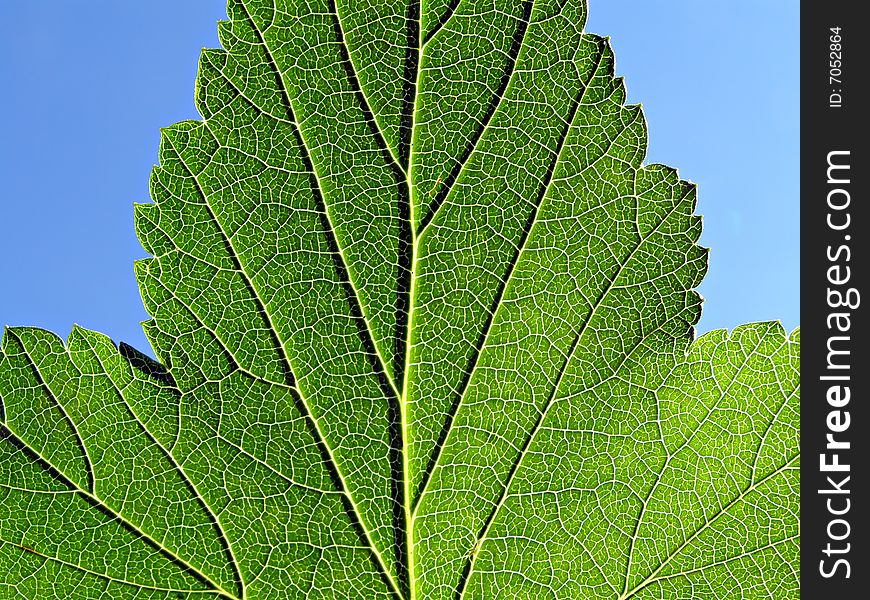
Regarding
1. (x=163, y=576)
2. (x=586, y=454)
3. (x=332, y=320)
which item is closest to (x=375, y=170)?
(x=332, y=320)

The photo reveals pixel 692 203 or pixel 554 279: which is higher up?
pixel 692 203

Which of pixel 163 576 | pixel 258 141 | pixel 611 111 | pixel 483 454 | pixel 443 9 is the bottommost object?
pixel 163 576

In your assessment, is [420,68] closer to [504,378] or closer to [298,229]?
[298,229]

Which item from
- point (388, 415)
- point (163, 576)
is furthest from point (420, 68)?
point (163, 576)

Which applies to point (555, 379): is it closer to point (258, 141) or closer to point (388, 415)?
point (388, 415)

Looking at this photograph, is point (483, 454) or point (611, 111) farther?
point (483, 454)

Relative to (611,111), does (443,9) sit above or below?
above
